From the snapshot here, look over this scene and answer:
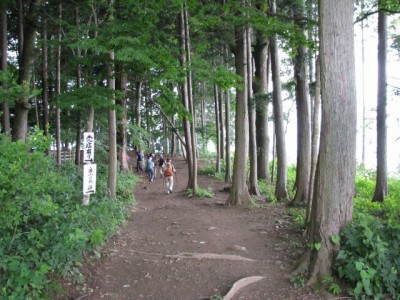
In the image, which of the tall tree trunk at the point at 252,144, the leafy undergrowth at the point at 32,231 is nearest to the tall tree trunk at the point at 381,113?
the tall tree trunk at the point at 252,144

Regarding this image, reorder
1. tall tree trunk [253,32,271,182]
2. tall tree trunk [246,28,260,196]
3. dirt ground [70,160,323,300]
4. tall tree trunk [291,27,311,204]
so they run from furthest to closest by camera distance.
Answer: tall tree trunk [253,32,271,182]
tall tree trunk [246,28,260,196]
tall tree trunk [291,27,311,204]
dirt ground [70,160,323,300]

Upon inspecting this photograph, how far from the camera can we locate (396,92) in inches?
419

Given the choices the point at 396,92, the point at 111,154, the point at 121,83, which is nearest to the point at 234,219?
the point at 111,154

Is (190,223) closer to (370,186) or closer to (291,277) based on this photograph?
(291,277)

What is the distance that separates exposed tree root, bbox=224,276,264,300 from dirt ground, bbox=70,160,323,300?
0.13 ft

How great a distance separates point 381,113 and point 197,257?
894 cm

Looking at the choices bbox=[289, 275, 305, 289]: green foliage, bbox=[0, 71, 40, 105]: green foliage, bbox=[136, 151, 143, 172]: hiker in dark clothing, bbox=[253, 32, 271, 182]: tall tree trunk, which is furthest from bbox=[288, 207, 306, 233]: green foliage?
bbox=[136, 151, 143, 172]: hiker in dark clothing

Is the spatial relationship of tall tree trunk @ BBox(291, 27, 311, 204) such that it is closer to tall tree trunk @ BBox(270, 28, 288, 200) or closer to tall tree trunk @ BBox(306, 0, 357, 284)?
tall tree trunk @ BBox(270, 28, 288, 200)

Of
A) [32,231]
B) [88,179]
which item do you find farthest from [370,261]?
[88,179]

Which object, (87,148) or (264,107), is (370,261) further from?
(264,107)

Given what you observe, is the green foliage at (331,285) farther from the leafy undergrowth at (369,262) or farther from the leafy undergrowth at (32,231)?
the leafy undergrowth at (32,231)

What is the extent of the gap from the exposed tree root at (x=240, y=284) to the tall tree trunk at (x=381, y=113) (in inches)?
334

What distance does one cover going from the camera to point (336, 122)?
519 centimetres

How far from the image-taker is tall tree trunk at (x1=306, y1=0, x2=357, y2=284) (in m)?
5.17
